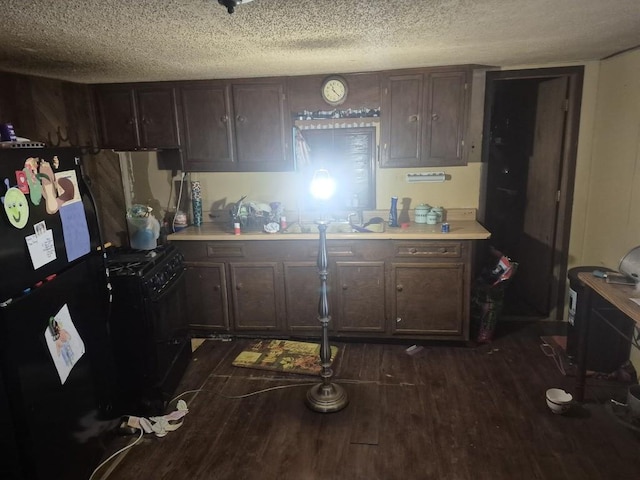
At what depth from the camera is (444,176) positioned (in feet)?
11.8

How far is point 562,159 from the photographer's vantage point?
11.7ft

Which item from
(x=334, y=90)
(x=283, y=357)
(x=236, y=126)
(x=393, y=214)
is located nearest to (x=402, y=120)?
(x=334, y=90)

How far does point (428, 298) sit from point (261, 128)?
1.83 m

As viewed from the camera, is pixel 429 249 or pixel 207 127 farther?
pixel 207 127

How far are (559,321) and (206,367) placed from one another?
2889mm

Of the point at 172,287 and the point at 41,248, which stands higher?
the point at 41,248

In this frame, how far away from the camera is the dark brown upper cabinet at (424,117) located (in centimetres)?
330

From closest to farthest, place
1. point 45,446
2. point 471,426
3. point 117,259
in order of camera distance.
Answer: point 45,446 < point 471,426 < point 117,259

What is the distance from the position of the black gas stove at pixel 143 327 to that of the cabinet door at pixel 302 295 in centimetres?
92

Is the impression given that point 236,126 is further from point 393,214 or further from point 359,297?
point 359,297

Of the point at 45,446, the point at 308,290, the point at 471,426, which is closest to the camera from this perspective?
the point at 45,446

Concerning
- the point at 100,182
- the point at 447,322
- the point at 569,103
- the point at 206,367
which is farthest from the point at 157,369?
the point at 569,103

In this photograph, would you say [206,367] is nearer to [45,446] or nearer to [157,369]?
[157,369]

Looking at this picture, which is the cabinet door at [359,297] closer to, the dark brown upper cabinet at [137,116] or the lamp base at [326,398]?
the lamp base at [326,398]
